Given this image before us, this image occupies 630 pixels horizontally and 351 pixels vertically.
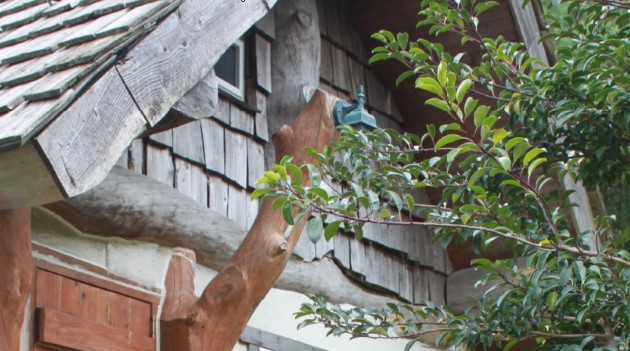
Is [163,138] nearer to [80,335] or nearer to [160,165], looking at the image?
[160,165]

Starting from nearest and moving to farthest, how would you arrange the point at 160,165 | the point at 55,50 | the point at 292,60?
the point at 55,50 < the point at 160,165 < the point at 292,60

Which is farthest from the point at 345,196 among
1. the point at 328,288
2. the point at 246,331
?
the point at 328,288

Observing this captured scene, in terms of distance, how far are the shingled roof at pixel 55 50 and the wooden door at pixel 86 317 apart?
102 cm

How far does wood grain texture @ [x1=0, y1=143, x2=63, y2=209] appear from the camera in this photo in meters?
2.58

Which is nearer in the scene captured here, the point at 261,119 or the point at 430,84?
the point at 430,84

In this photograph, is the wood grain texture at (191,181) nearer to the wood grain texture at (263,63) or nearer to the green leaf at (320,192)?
the wood grain texture at (263,63)

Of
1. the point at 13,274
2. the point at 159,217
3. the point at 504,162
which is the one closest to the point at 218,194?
the point at 159,217

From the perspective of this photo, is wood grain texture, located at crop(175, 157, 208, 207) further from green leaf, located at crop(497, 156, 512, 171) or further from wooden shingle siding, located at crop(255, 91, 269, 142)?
green leaf, located at crop(497, 156, 512, 171)

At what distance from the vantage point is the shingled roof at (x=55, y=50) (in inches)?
103

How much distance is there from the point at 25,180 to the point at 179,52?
2.52 ft

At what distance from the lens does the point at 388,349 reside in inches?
243

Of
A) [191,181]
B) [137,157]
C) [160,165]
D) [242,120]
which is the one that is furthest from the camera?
[242,120]

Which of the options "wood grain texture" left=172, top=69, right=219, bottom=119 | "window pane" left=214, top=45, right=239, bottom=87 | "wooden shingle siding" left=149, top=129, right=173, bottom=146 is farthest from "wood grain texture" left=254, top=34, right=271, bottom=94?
"wood grain texture" left=172, top=69, right=219, bottom=119

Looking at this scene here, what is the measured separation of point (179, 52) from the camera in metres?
3.29
